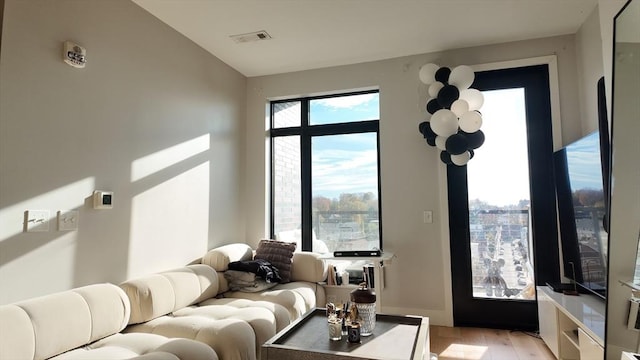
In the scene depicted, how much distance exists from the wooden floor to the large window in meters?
1.08

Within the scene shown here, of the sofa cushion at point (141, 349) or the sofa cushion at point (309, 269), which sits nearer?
the sofa cushion at point (141, 349)

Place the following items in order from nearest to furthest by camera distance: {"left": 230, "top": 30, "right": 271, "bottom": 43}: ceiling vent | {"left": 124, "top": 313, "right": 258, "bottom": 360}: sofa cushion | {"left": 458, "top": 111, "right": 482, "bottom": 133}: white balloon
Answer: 1. {"left": 124, "top": 313, "right": 258, "bottom": 360}: sofa cushion
2. {"left": 458, "top": 111, "right": 482, "bottom": 133}: white balloon
3. {"left": 230, "top": 30, "right": 271, "bottom": 43}: ceiling vent

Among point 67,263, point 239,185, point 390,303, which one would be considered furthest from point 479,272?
point 67,263

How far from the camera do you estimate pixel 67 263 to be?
7.05ft

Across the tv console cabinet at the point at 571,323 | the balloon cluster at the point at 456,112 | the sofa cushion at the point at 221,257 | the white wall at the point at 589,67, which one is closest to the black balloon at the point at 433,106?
the balloon cluster at the point at 456,112

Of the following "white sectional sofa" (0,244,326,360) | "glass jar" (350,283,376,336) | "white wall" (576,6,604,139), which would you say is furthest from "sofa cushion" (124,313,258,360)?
"white wall" (576,6,604,139)

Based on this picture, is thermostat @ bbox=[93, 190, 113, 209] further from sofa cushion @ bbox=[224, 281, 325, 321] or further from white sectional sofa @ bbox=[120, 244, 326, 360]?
sofa cushion @ bbox=[224, 281, 325, 321]

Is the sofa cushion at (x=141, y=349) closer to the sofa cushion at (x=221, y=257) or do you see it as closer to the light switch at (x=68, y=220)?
the light switch at (x=68, y=220)

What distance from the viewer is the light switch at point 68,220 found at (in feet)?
6.96

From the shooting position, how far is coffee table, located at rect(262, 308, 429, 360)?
1550 millimetres

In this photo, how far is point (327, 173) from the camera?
4.07 m

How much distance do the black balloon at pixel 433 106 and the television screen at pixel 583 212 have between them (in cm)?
107

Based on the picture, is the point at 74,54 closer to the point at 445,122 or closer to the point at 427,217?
the point at 445,122

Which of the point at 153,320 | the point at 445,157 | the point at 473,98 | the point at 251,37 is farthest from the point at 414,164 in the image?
the point at 153,320
